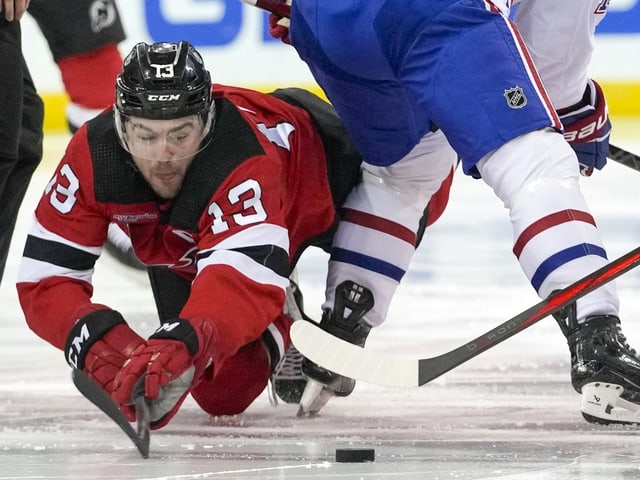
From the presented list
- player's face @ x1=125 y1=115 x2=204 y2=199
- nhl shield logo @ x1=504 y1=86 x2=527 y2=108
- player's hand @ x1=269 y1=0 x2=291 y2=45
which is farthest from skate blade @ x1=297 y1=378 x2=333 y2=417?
nhl shield logo @ x1=504 y1=86 x2=527 y2=108

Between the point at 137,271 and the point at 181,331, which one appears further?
the point at 137,271

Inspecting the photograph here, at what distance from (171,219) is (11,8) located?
462 mm

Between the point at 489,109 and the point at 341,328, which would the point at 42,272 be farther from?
the point at 489,109

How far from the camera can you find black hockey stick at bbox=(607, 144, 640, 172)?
2.58m

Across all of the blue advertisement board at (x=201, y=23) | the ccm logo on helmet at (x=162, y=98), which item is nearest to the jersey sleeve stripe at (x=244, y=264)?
the ccm logo on helmet at (x=162, y=98)

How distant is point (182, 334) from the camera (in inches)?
72.1

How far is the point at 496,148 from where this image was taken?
5.51ft

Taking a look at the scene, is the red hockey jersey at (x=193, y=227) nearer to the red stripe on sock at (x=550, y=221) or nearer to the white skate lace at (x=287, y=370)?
the white skate lace at (x=287, y=370)

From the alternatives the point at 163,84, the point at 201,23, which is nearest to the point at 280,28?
the point at 163,84

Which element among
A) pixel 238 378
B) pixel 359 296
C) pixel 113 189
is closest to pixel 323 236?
pixel 359 296

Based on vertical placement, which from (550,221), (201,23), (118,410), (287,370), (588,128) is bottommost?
(201,23)

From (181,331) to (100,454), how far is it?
20 cm

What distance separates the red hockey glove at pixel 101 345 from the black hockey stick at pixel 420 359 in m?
0.28

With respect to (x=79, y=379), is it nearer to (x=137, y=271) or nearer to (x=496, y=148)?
(x=496, y=148)
